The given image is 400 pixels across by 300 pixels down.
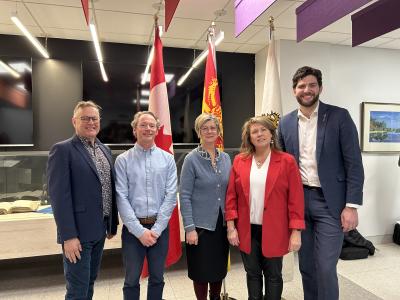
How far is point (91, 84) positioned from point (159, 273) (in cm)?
304

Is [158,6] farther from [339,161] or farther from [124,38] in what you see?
[339,161]

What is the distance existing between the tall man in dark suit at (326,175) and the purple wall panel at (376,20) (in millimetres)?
1123

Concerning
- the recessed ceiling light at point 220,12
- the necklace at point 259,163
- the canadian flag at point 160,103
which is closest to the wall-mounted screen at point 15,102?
the canadian flag at point 160,103

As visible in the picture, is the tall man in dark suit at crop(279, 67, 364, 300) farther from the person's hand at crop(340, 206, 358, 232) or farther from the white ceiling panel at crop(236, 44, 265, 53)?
the white ceiling panel at crop(236, 44, 265, 53)

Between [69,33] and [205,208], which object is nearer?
[205,208]

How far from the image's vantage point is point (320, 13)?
2.55 m

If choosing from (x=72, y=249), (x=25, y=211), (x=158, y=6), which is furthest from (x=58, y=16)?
(x=72, y=249)

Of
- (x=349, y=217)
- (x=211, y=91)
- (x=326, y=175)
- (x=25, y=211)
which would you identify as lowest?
(x=25, y=211)

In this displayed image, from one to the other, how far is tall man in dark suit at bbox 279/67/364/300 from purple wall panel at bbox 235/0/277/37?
2.49 ft

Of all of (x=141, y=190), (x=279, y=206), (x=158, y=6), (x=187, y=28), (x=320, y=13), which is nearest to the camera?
(x=279, y=206)

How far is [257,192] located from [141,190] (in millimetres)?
710

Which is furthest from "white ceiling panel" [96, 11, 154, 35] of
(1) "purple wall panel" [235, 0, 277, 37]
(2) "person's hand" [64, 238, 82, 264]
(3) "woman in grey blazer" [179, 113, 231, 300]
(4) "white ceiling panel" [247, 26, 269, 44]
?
(2) "person's hand" [64, 238, 82, 264]

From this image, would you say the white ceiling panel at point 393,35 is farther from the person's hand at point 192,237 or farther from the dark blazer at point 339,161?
the person's hand at point 192,237

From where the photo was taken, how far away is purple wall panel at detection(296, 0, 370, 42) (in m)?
2.12
